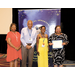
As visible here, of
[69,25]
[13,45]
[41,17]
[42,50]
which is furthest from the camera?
[69,25]

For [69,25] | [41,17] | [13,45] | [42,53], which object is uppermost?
[41,17]

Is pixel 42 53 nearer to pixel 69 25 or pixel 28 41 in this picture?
pixel 28 41

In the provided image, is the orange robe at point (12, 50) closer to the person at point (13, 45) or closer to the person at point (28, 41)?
the person at point (13, 45)

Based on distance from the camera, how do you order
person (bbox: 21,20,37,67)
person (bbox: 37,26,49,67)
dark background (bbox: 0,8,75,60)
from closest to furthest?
person (bbox: 21,20,37,67), person (bbox: 37,26,49,67), dark background (bbox: 0,8,75,60)

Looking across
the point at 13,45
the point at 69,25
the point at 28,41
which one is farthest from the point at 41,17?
the point at 13,45

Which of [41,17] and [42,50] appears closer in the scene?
[42,50]

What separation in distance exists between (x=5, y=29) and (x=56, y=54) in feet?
11.7

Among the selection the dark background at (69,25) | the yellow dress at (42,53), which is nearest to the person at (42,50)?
the yellow dress at (42,53)

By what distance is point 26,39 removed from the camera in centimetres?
254

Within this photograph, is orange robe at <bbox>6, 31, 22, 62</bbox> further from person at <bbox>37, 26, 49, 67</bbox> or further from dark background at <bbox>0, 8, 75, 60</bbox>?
dark background at <bbox>0, 8, 75, 60</bbox>

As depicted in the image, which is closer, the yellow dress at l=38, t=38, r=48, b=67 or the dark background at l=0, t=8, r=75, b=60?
the yellow dress at l=38, t=38, r=48, b=67

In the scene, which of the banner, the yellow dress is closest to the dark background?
the banner
